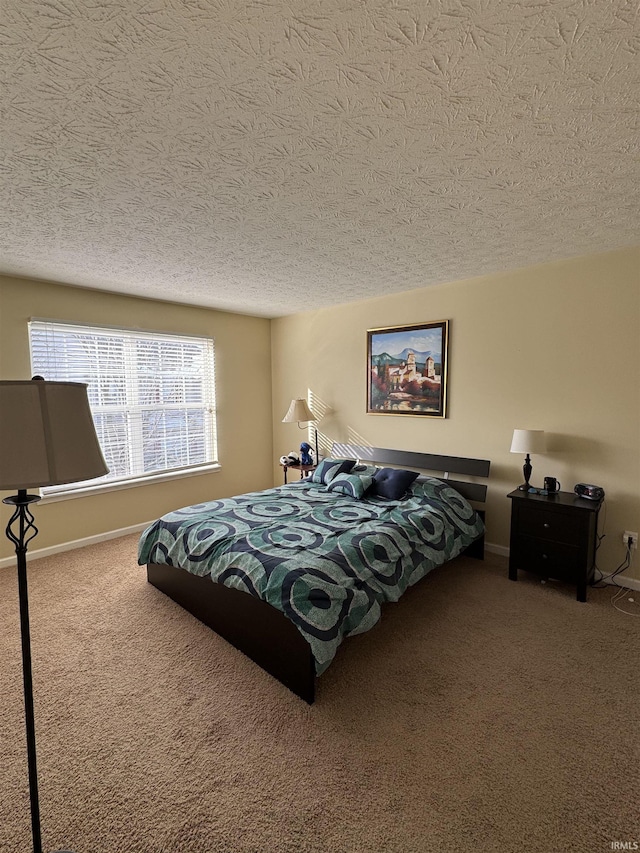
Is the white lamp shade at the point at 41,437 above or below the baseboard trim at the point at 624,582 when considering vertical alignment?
above

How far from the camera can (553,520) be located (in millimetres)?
2982

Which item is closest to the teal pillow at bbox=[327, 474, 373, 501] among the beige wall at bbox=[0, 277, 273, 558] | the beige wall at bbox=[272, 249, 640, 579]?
the beige wall at bbox=[272, 249, 640, 579]

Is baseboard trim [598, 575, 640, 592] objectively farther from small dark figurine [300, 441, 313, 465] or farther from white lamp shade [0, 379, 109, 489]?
white lamp shade [0, 379, 109, 489]

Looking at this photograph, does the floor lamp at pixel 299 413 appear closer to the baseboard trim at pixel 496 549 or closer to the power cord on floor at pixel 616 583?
the baseboard trim at pixel 496 549

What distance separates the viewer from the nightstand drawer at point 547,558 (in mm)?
2928

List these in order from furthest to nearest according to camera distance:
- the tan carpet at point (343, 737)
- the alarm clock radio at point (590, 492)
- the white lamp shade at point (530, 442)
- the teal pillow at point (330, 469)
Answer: the teal pillow at point (330, 469)
the white lamp shade at point (530, 442)
the alarm clock radio at point (590, 492)
the tan carpet at point (343, 737)

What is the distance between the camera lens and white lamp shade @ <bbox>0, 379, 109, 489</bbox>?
1.10m

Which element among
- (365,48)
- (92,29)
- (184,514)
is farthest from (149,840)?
(365,48)

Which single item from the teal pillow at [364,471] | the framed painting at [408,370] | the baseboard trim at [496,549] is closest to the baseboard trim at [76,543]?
the teal pillow at [364,471]

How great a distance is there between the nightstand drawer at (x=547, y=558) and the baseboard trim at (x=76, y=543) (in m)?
3.63

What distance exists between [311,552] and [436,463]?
6.52 feet

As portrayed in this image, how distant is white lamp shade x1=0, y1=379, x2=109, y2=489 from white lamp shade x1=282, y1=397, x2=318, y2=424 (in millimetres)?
3464

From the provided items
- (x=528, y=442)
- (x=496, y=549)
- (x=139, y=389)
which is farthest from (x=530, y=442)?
(x=139, y=389)

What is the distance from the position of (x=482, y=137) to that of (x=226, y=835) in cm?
274
